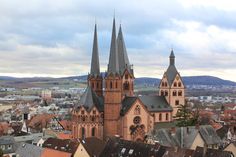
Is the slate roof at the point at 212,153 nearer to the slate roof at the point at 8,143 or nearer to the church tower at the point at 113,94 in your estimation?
the church tower at the point at 113,94

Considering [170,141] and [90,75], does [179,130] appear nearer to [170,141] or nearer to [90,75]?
[170,141]

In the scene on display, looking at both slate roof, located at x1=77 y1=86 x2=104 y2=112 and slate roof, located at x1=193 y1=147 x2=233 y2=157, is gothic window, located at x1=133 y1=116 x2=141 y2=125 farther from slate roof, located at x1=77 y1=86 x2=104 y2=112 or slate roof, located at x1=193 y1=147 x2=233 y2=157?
slate roof, located at x1=193 y1=147 x2=233 y2=157

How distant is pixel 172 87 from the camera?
110 m

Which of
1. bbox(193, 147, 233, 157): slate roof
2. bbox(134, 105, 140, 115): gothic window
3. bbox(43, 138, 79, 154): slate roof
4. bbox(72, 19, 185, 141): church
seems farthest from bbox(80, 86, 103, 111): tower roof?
bbox(193, 147, 233, 157): slate roof

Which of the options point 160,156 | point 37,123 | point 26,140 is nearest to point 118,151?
point 160,156

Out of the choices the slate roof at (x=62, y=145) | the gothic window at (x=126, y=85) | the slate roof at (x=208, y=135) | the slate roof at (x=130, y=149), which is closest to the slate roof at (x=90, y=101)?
the gothic window at (x=126, y=85)

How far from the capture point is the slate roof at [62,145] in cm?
7712

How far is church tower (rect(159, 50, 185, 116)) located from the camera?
109 meters

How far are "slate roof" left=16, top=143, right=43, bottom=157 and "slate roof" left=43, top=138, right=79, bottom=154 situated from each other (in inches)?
113

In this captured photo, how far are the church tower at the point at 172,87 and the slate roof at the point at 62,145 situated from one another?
114 feet

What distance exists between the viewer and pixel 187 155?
207ft

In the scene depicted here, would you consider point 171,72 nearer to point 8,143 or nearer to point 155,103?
point 155,103

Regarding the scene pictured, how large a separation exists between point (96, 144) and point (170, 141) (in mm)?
12633

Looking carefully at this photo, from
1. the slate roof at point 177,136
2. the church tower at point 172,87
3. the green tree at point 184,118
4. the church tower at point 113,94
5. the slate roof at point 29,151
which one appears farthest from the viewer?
the church tower at point 172,87
